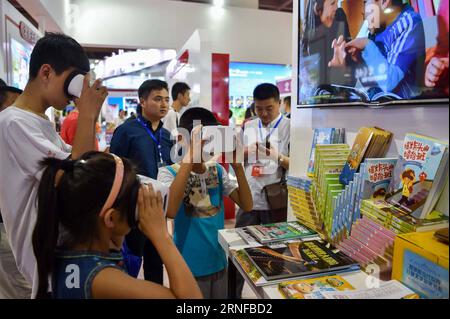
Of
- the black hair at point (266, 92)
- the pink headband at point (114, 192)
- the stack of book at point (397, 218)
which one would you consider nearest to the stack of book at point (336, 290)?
the stack of book at point (397, 218)

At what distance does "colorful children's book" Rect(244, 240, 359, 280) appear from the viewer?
37.4 inches

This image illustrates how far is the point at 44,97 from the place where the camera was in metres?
1.14

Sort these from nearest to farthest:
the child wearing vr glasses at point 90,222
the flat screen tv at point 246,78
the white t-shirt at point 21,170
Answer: the child wearing vr glasses at point 90,222, the white t-shirt at point 21,170, the flat screen tv at point 246,78

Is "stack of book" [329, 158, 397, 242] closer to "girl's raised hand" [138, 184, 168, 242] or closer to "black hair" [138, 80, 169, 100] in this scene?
"girl's raised hand" [138, 184, 168, 242]

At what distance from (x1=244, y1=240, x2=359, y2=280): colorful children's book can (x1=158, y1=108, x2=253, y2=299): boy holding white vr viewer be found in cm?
23

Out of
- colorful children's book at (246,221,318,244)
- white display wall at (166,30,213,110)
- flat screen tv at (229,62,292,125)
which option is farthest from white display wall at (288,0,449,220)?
flat screen tv at (229,62,292,125)

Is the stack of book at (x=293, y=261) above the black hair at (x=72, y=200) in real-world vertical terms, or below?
below

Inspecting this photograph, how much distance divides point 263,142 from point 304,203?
97 centimetres

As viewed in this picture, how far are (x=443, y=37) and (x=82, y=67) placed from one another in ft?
3.39

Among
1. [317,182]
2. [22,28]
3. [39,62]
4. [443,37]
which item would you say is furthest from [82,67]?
[22,28]

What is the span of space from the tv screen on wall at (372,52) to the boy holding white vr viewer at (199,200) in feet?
1.59

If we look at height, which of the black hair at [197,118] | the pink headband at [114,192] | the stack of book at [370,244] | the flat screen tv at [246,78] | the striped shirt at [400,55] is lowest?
the stack of book at [370,244]

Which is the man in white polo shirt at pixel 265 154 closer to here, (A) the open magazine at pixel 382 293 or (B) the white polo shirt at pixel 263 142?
(B) the white polo shirt at pixel 263 142

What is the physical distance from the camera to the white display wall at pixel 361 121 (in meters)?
0.91
